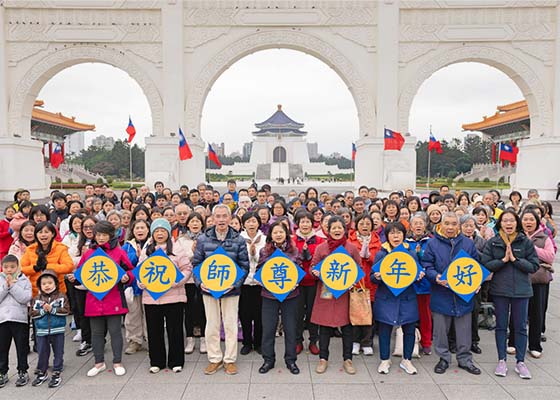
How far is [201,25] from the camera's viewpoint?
1435 cm

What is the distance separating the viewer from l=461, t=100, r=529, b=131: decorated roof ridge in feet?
86.1

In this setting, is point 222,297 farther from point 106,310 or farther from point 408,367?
point 408,367

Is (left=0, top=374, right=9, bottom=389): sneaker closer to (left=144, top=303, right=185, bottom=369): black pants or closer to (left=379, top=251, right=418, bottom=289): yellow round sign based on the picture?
(left=144, top=303, right=185, bottom=369): black pants

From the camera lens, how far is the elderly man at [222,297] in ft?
11.7

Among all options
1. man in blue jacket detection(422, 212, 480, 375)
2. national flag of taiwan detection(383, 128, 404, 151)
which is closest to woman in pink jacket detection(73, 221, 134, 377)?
man in blue jacket detection(422, 212, 480, 375)

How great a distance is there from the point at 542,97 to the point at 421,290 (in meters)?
14.0

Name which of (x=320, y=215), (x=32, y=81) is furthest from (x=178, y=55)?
(x=320, y=215)

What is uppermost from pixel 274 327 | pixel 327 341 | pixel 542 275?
pixel 542 275

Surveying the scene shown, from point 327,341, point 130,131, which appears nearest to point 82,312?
point 327,341

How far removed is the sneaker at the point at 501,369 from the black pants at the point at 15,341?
3875mm

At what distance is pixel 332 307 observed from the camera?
350 cm

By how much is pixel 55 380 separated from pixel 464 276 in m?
3.43

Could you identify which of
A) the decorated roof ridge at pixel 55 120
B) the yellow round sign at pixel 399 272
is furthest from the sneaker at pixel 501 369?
the decorated roof ridge at pixel 55 120

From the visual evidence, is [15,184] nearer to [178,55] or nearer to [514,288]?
[178,55]
